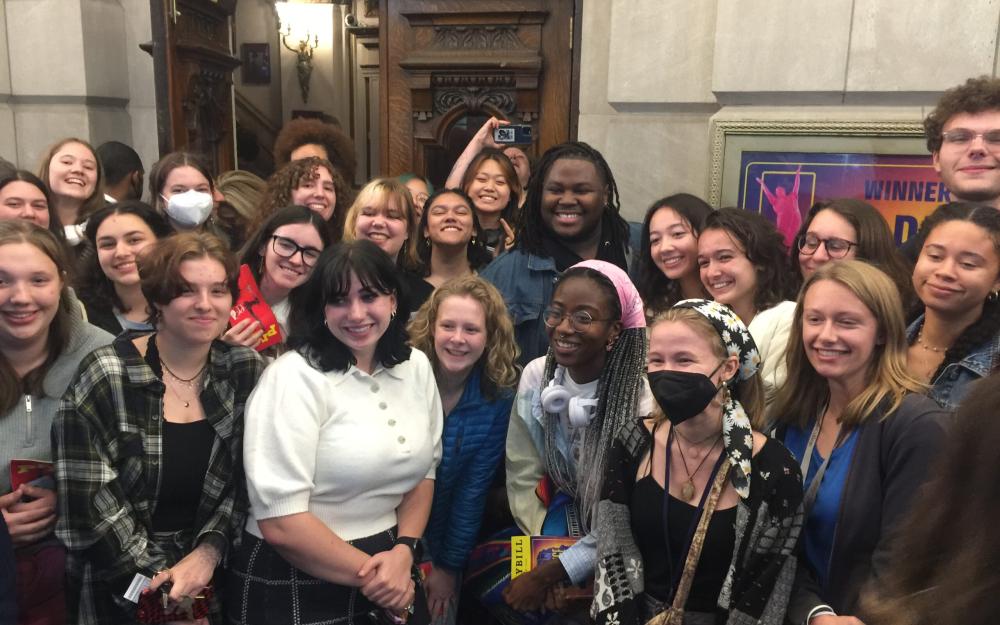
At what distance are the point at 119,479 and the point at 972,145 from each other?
3.22m

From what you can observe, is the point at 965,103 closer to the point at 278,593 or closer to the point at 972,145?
the point at 972,145

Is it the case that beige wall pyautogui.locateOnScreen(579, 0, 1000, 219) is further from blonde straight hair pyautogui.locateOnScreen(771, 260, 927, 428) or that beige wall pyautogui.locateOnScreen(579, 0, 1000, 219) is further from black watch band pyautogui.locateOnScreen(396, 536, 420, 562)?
black watch band pyautogui.locateOnScreen(396, 536, 420, 562)

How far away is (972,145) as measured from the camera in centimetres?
292

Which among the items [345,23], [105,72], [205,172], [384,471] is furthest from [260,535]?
[345,23]

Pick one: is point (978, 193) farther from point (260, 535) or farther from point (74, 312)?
point (74, 312)

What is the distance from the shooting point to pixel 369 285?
2340mm

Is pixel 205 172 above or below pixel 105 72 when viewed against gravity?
below

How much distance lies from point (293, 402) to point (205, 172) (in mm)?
2130

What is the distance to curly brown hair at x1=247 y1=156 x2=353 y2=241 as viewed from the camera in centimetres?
377

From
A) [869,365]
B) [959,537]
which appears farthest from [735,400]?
[959,537]

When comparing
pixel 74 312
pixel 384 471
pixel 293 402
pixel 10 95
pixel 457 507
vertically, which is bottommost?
pixel 457 507

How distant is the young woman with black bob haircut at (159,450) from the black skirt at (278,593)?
0.25 ft

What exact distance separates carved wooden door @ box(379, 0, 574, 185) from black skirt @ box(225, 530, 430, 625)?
11.5 feet

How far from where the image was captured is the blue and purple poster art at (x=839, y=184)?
12.8 feet
